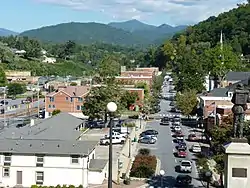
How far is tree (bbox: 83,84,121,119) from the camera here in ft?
150

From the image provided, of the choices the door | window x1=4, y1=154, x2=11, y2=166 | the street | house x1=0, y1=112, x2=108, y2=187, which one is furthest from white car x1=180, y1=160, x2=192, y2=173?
window x1=4, y1=154, x2=11, y2=166

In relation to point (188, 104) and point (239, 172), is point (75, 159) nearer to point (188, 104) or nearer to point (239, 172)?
point (239, 172)

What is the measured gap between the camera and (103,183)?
27.4 meters

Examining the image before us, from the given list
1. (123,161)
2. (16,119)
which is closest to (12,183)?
(123,161)

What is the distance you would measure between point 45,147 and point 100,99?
18.9 metres

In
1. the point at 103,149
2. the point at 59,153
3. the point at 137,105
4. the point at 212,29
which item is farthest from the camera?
the point at 212,29

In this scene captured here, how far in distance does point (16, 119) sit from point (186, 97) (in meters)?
18.9

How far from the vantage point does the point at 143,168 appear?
96.1ft

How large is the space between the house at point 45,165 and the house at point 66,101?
91.8 ft

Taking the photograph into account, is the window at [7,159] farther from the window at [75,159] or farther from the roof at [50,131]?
the window at [75,159]

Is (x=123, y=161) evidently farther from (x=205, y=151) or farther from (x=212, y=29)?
(x=212, y=29)

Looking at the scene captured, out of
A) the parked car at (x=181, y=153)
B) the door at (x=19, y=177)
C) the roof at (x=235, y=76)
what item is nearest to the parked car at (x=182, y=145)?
the parked car at (x=181, y=153)

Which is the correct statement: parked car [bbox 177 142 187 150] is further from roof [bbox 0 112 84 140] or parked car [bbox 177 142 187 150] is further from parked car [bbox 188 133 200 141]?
roof [bbox 0 112 84 140]

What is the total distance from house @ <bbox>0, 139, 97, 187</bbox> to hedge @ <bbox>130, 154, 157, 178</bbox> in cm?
313
